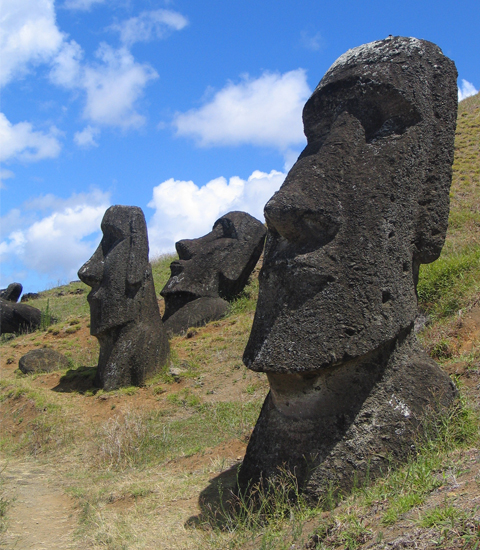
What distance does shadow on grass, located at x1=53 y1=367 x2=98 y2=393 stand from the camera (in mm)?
9191

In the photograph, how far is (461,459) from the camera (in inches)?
137

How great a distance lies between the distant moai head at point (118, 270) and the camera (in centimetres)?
909

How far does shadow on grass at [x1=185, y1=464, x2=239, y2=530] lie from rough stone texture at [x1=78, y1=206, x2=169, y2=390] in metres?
4.37

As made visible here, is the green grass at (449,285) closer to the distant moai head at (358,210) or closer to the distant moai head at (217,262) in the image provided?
the distant moai head at (358,210)

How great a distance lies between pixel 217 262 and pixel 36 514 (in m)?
8.95

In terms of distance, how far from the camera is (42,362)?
10500 millimetres

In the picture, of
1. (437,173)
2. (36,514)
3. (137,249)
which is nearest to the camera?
(437,173)

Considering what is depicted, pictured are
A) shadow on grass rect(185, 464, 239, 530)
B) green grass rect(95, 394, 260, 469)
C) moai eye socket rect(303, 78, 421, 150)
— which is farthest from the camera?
green grass rect(95, 394, 260, 469)

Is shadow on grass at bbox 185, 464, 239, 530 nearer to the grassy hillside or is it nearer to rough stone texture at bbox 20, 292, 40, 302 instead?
the grassy hillside

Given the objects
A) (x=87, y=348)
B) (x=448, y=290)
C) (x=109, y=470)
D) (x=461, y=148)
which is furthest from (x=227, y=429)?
(x=461, y=148)

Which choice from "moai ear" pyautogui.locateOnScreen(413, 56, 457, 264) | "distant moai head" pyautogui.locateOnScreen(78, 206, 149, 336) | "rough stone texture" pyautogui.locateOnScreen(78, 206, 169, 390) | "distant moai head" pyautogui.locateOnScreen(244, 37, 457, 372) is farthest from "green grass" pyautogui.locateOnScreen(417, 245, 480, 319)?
"distant moai head" pyautogui.locateOnScreen(78, 206, 149, 336)

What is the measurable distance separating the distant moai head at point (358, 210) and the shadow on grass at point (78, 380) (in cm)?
596

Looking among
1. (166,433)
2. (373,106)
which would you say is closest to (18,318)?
(166,433)

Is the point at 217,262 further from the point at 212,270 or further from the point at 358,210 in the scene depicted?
the point at 358,210
